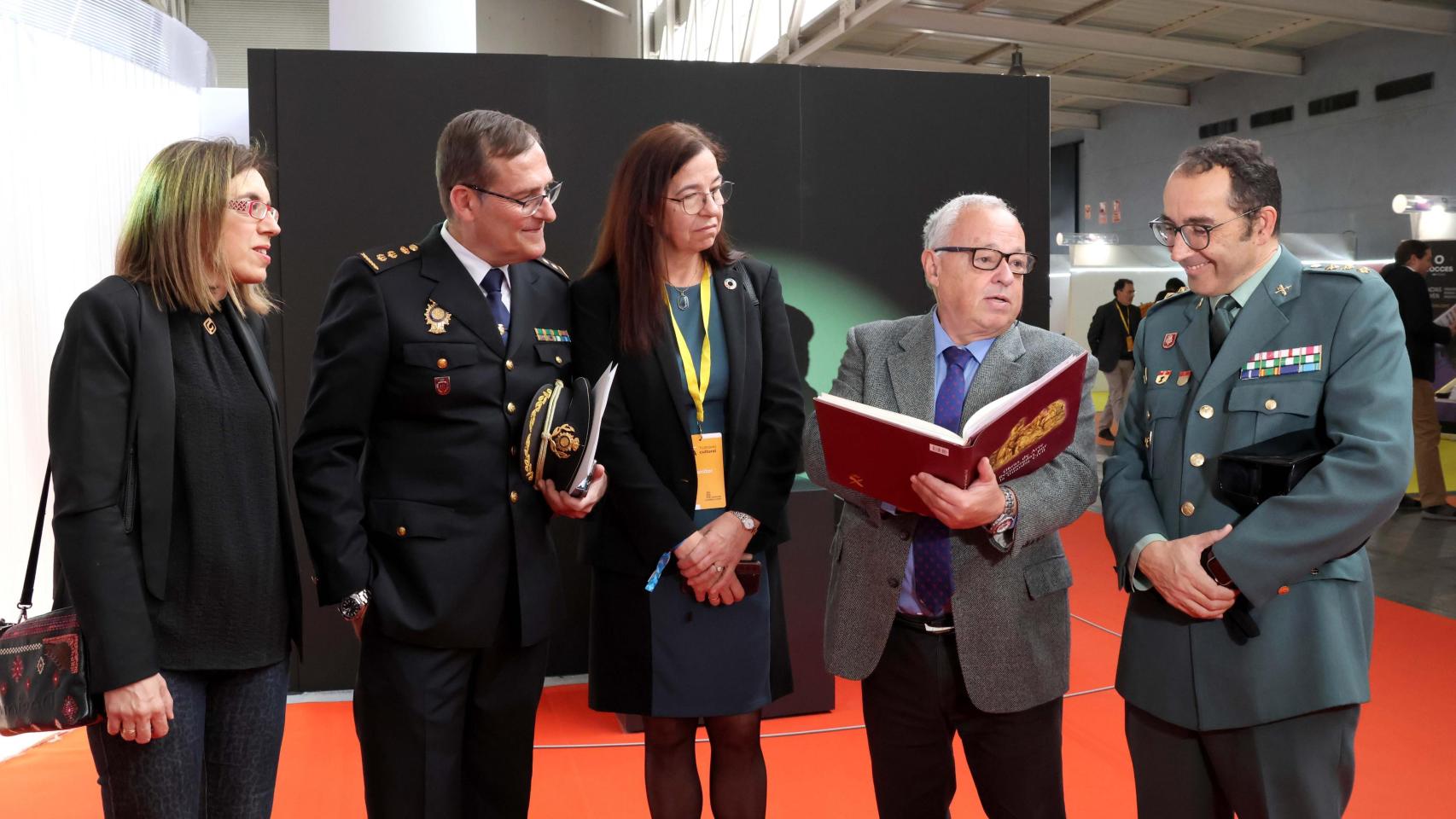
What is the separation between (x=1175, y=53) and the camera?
15.1 metres

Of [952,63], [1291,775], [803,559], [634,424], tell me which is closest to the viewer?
[1291,775]

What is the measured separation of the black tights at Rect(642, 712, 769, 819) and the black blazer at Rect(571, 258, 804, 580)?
14.7 inches

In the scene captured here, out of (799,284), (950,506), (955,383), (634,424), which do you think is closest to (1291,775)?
(950,506)

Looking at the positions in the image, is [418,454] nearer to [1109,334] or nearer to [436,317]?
[436,317]

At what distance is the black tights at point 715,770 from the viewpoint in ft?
7.91

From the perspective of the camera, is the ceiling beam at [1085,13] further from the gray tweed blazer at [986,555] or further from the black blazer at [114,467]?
the black blazer at [114,467]

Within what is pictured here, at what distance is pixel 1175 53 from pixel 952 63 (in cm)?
305

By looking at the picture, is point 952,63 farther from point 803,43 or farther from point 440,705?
point 440,705

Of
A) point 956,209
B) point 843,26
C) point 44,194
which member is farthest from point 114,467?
point 843,26

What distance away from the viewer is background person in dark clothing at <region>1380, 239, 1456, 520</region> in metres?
7.91

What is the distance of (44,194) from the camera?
4328 millimetres

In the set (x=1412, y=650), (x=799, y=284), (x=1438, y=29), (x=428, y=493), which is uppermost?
(x=1438, y=29)

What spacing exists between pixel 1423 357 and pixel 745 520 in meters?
7.49

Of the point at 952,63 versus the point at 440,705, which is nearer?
the point at 440,705
